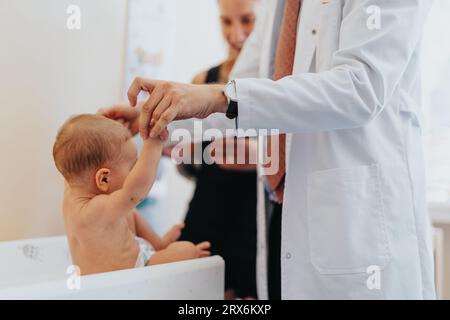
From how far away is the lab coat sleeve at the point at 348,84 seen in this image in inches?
32.6

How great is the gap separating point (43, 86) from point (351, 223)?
75 cm

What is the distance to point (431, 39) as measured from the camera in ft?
5.45

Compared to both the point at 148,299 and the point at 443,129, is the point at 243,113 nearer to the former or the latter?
the point at 148,299

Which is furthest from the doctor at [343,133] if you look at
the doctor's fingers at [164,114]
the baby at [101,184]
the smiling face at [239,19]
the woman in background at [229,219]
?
the smiling face at [239,19]

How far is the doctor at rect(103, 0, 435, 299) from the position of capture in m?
0.83

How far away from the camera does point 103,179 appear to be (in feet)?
2.99

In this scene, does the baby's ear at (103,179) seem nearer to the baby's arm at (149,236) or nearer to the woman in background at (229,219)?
the baby's arm at (149,236)

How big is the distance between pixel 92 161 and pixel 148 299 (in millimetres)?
261

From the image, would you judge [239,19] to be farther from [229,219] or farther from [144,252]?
[144,252]

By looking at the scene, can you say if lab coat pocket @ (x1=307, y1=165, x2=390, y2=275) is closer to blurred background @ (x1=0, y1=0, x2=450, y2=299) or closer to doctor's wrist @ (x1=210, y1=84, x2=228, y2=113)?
doctor's wrist @ (x1=210, y1=84, x2=228, y2=113)

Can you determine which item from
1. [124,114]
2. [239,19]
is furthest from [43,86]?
[239,19]

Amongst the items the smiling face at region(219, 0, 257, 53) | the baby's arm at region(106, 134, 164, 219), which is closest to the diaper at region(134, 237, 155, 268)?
the baby's arm at region(106, 134, 164, 219)

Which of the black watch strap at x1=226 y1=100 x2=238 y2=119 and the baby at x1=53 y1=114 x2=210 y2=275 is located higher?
the black watch strap at x1=226 y1=100 x2=238 y2=119

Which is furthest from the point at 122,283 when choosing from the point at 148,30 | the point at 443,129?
the point at 443,129
